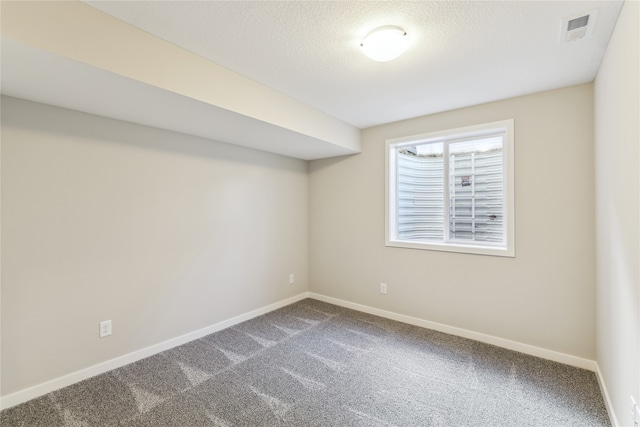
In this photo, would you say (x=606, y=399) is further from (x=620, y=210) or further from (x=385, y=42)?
(x=385, y=42)

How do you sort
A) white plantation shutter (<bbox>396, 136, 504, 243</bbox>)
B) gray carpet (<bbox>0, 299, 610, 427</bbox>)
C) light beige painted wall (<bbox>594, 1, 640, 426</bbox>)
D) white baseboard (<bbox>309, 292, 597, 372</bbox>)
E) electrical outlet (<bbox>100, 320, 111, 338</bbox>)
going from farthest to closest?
white plantation shutter (<bbox>396, 136, 504, 243</bbox>)
white baseboard (<bbox>309, 292, 597, 372</bbox>)
electrical outlet (<bbox>100, 320, 111, 338</bbox>)
gray carpet (<bbox>0, 299, 610, 427</bbox>)
light beige painted wall (<bbox>594, 1, 640, 426</bbox>)

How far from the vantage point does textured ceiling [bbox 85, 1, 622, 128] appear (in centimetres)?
152

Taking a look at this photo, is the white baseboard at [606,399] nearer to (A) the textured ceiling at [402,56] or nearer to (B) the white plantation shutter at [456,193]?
(B) the white plantation shutter at [456,193]

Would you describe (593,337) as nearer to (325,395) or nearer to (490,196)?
(490,196)

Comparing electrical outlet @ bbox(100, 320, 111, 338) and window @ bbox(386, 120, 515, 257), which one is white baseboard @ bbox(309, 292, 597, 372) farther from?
electrical outlet @ bbox(100, 320, 111, 338)

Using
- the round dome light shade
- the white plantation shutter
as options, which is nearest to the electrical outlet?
the round dome light shade

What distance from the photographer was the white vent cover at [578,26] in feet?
5.12

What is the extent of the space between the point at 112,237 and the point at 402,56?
8.64 feet

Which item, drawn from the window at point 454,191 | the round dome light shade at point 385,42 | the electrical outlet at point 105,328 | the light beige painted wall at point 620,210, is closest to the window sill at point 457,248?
the window at point 454,191

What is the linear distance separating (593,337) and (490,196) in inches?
55.6

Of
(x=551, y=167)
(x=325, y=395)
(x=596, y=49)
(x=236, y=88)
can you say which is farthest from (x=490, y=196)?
(x=236, y=88)

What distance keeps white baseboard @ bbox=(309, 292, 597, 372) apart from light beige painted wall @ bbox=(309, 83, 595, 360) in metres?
0.05

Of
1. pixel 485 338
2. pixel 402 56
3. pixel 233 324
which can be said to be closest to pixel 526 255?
pixel 485 338

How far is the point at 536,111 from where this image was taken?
254 cm
